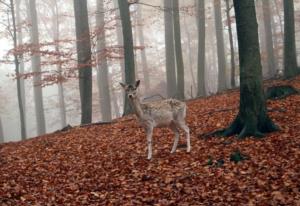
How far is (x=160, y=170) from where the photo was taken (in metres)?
10.1

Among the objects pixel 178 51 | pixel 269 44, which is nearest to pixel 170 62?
pixel 178 51

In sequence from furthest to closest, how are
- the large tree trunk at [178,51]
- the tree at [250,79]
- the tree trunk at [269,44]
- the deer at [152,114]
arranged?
1. the tree trunk at [269,44]
2. the large tree trunk at [178,51]
3. the tree at [250,79]
4. the deer at [152,114]

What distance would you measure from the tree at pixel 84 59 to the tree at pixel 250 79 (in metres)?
8.57

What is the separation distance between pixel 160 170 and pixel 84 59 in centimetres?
1021

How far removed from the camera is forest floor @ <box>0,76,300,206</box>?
27.9 ft

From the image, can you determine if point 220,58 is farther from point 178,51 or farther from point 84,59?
point 84,59

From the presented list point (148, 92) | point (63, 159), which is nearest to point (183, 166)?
point (63, 159)

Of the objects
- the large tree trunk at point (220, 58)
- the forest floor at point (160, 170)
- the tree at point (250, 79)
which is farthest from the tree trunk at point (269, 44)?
the tree at point (250, 79)

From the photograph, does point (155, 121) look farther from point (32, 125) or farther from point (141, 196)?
point (32, 125)

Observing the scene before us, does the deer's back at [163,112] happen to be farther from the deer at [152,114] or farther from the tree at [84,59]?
the tree at [84,59]

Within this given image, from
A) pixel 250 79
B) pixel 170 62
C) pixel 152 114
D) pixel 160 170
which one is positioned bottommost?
pixel 160 170

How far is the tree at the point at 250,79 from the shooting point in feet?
38.3

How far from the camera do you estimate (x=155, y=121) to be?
11266mm

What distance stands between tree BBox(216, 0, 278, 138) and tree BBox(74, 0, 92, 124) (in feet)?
28.1
